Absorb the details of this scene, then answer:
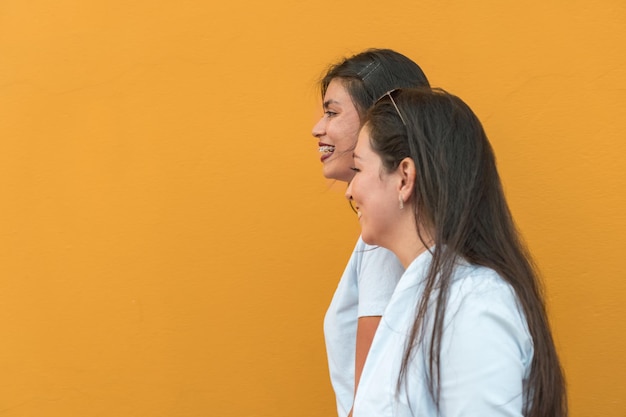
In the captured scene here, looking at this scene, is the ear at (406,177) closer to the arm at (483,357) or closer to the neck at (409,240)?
the neck at (409,240)

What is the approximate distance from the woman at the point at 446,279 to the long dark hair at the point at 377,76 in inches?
10.7

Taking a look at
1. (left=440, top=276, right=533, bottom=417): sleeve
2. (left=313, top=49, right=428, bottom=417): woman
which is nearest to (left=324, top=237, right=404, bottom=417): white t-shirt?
(left=313, top=49, right=428, bottom=417): woman

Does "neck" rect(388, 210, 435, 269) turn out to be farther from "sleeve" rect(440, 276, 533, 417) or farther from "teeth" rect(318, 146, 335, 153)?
"teeth" rect(318, 146, 335, 153)

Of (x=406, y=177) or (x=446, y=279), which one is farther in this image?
(x=406, y=177)

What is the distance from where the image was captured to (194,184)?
275 centimetres

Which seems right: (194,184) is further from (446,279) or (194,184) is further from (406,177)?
(446,279)

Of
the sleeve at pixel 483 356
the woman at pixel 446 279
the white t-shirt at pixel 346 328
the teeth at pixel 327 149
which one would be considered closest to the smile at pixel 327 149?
the teeth at pixel 327 149

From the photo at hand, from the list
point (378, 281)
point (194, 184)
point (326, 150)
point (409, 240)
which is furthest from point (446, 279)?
point (194, 184)

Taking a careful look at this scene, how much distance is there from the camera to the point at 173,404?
2.77 meters

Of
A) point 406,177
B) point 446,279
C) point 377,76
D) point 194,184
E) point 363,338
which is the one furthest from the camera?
point 194,184

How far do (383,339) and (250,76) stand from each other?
4.09ft

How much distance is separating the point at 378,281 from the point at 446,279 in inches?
13.5

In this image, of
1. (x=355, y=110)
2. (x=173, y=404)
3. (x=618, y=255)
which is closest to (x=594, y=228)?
(x=618, y=255)

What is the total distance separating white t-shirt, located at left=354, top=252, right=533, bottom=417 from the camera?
1492mm
